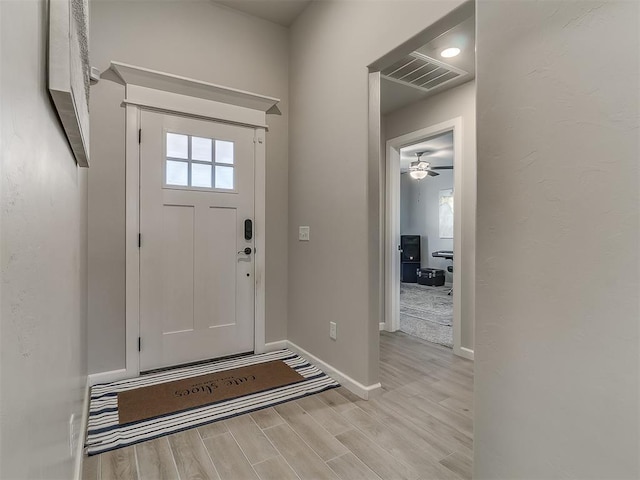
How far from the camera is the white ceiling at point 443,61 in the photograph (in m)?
2.42

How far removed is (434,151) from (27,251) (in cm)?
626

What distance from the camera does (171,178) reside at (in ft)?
8.70

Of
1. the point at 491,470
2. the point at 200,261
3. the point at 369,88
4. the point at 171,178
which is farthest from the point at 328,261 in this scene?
the point at 491,470

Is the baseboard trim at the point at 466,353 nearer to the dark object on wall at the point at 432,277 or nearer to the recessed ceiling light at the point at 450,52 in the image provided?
the recessed ceiling light at the point at 450,52

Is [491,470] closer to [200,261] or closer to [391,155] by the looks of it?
[200,261]

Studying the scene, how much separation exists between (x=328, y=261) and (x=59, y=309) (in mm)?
1823

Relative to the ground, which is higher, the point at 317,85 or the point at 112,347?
the point at 317,85

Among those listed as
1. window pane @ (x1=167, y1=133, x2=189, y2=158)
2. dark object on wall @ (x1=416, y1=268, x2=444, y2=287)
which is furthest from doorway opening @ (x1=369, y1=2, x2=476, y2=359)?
dark object on wall @ (x1=416, y1=268, x2=444, y2=287)

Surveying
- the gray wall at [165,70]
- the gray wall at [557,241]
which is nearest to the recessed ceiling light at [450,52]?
the gray wall at [165,70]

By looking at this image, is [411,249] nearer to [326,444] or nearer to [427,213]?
[427,213]

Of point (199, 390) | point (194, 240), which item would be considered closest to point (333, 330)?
point (199, 390)

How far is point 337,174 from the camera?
2.48 meters

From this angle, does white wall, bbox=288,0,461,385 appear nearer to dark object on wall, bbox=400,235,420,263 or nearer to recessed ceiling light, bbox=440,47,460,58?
recessed ceiling light, bbox=440,47,460,58

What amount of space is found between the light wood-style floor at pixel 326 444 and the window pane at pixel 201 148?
1983mm
